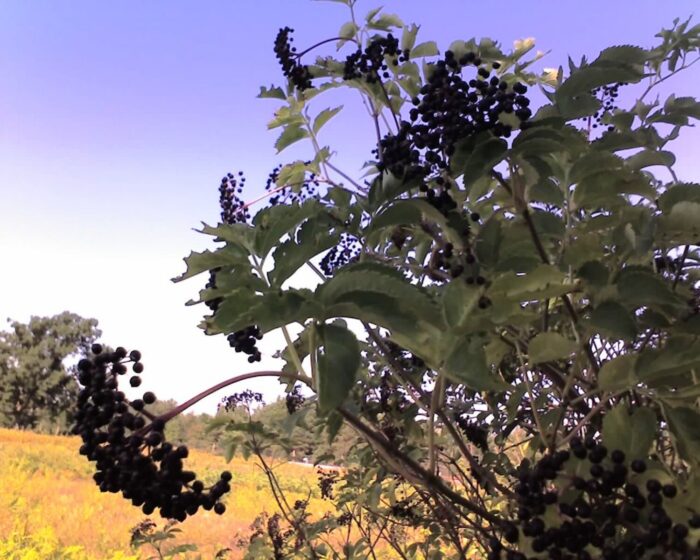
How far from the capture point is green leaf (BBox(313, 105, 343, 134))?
1938 mm

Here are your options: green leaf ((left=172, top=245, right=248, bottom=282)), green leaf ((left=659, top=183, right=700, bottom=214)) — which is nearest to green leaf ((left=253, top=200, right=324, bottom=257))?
green leaf ((left=172, top=245, right=248, bottom=282))

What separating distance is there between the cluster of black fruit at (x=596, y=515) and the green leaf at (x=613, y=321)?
7.6 inches

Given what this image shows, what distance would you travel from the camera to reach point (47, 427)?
46.5 m

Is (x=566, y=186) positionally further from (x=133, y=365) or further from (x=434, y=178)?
(x=133, y=365)

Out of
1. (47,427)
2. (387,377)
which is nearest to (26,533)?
(387,377)

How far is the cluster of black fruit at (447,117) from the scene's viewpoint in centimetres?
120

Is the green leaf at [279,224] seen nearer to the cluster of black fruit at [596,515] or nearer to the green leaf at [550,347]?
the green leaf at [550,347]

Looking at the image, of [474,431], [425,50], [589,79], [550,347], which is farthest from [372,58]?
[474,431]

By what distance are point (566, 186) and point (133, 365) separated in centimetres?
89

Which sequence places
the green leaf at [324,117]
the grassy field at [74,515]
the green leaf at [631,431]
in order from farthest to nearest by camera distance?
the grassy field at [74,515] → the green leaf at [324,117] → the green leaf at [631,431]

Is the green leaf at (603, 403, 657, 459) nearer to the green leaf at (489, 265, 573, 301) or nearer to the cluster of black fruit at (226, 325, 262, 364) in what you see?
the green leaf at (489, 265, 573, 301)

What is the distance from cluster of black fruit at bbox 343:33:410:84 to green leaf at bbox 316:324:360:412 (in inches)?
35.1

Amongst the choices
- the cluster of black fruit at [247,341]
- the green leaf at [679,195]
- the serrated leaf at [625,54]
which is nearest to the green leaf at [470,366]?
the green leaf at [679,195]

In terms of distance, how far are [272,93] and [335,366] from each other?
1248mm
